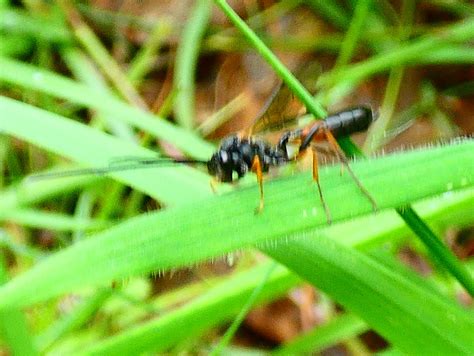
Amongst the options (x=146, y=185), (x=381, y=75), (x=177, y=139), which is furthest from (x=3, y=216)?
(x=381, y=75)

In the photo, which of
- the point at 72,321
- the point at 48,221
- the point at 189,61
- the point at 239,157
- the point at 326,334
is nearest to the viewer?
the point at 239,157

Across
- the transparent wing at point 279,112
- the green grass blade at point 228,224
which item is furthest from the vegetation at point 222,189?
the transparent wing at point 279,112

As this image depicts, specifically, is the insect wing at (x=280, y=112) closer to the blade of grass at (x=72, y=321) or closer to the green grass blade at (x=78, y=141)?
the green grass blade at (x=78, y=141)

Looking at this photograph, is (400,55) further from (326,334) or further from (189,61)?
(326,334)

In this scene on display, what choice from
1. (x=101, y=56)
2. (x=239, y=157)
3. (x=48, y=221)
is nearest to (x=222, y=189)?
(x=239, y=157)

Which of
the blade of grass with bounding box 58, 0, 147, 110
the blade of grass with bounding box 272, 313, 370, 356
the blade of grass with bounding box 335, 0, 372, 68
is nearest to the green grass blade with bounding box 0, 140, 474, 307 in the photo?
the blade of grass with bounding box 272, 313, 370, 356

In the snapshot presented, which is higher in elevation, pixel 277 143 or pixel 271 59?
pixel 271 59

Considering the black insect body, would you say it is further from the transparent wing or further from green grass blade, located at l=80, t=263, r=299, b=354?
green grass blade, located at l=80, t=263, r=299, b=354
